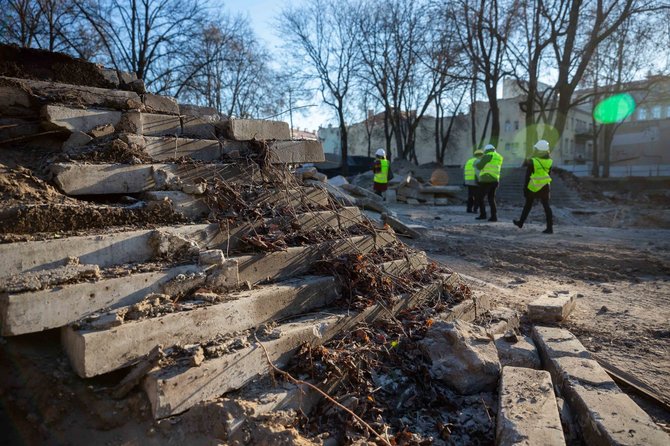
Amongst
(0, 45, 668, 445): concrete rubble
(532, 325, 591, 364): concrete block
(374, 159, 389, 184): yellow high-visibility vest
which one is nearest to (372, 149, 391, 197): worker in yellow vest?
(374, 159, 389, 184): yellow high-visibility vest

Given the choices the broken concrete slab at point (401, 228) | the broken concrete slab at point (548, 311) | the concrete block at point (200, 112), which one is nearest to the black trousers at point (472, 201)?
the broken concrete slab at point (401, 228)

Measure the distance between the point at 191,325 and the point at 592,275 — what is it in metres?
5.64

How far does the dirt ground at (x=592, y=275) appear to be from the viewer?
3.70 m

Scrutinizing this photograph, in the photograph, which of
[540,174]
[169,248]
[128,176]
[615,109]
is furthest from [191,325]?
[615,109]

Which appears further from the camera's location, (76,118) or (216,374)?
(76,118)

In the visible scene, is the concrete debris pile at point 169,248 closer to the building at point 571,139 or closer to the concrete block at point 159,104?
the concrete block at point 159,104

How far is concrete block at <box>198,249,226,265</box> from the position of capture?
2.76 meters

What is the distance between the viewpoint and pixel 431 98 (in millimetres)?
31172

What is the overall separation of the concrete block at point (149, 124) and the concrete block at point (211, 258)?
1502mm

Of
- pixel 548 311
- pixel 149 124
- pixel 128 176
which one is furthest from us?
pixel 548 311

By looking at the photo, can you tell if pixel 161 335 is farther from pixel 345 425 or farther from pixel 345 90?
pixel 345 90

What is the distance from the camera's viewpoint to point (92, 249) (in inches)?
98.7

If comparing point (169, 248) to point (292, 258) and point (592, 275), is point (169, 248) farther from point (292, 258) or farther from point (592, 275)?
point (592, 275)

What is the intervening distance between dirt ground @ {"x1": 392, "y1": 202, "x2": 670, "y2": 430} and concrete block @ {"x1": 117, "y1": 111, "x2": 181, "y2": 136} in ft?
12.0
